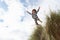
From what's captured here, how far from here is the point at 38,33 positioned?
6.84 m

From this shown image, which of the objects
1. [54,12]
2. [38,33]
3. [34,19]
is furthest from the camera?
[34,19]

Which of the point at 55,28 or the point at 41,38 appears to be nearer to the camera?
the point at 55,28

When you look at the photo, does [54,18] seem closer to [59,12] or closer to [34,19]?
[59,12]

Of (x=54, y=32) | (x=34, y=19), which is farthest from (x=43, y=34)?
(x=34, y=19)

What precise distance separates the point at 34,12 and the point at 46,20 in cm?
234

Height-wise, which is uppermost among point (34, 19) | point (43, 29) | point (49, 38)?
point (34, 19)

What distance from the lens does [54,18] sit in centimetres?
616

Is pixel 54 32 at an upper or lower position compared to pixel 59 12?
lower

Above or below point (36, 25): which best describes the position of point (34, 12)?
above

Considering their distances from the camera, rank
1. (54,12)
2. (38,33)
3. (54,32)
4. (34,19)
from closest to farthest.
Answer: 1. (54,32)
2. (54,12)
3. (38,33)
4. (34,19)

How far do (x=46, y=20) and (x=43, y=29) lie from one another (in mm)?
341

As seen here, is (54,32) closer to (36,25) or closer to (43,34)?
(43,34)

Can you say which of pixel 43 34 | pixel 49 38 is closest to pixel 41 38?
pixel 43 34

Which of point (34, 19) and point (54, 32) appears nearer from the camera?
point (54, 32)
